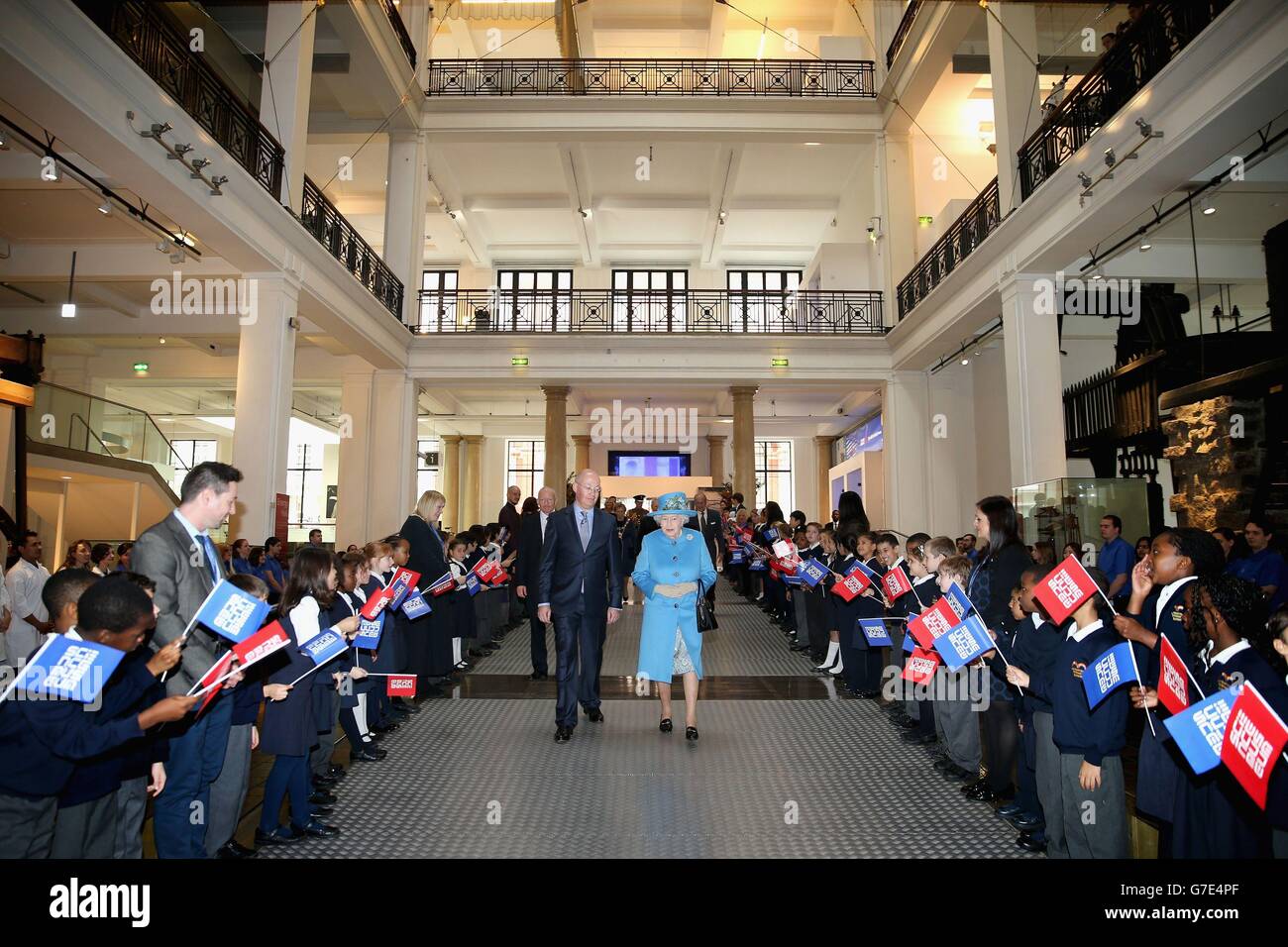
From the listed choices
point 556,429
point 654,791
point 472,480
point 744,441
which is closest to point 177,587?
point 654,791

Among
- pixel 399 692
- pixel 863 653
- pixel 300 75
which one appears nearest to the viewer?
pixel 399 692

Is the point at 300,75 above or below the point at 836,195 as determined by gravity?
below

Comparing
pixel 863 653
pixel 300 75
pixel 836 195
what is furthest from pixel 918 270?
pixel 300 75

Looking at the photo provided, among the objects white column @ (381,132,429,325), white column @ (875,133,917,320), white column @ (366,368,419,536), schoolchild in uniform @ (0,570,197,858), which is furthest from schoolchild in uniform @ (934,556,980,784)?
white column @ (381,132,429,325)

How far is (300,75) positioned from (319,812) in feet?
34.7

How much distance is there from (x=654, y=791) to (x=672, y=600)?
1548mm

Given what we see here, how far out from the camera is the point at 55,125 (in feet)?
20.0

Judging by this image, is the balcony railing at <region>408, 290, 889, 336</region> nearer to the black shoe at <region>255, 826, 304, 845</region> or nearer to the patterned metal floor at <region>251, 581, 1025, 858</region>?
the patterned metal floor at <region>251, 581, 1025, 858</region>

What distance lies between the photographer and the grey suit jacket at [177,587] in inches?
118

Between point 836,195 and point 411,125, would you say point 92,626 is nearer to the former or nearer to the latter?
point 411,125

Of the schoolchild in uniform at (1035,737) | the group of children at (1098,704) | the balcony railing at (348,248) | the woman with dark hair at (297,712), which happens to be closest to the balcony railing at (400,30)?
the balcony railing at (348,248)

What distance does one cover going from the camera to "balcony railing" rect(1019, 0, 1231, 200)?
6.67 meters

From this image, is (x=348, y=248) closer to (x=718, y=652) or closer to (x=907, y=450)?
(x=718, y=652)

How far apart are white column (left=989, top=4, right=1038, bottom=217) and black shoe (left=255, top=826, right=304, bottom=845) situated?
434 inches
